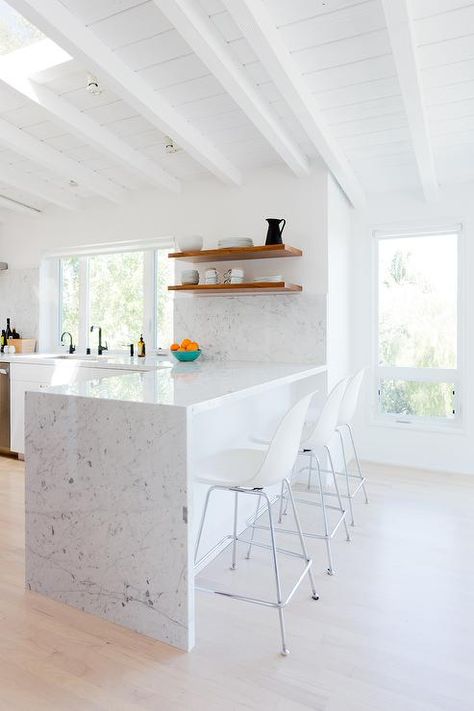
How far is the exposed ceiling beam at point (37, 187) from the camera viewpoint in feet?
13.8

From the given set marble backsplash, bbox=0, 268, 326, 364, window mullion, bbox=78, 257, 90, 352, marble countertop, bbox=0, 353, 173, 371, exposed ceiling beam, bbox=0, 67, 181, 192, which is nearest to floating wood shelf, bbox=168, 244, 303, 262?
marble backsplash, bbox=0, 268, 326, 364

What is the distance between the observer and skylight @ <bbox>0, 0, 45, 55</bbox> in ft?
8.54

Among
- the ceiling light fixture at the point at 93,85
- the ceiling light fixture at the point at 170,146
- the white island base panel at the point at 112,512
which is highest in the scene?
the ceiling light fixture at the point at 93,85

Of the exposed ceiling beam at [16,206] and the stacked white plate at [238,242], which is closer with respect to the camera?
the stacked white plate at [238,242]

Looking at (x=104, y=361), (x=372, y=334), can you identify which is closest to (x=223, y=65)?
(x=104, y=361)

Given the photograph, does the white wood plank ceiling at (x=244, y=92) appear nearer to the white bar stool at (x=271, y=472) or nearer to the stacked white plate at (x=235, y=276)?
the stacked white plate at (x=235, y=276)

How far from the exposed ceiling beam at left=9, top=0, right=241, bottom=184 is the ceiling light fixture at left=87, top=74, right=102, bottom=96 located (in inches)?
8.8

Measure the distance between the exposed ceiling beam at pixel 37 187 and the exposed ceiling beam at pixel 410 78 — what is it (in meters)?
3.09

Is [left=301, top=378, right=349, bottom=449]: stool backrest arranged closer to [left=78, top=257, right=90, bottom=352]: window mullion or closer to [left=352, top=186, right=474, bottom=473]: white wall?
[left=352, top=186, right=474, bottom=473]: white wall

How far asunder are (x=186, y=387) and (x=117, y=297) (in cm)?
278

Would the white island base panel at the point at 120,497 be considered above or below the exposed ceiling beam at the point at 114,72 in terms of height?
below

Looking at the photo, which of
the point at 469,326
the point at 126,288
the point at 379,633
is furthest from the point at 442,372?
the point at 126,288

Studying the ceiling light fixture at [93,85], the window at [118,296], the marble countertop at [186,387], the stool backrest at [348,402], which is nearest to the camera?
the marble countertop at [186,387]

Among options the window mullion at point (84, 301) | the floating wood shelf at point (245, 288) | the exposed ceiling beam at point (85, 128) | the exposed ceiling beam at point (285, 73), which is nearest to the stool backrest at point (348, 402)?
the floating wood shelf at point (245, 288)
